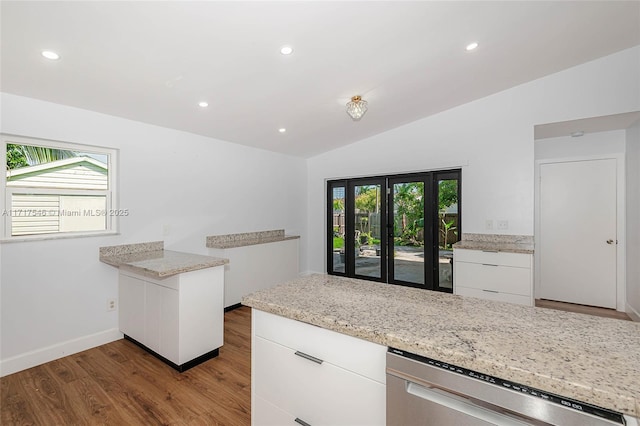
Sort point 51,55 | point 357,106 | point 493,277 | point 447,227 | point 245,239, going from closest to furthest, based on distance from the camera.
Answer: point 51,55, point 357,106, point 493,277, point 447,227, point 245,239

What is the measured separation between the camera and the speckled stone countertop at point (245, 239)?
3875mm

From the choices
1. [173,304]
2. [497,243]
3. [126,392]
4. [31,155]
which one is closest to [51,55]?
[31,155]

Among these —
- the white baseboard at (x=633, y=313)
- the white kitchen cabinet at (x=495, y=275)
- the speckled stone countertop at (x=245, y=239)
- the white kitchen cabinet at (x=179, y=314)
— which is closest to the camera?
the white kitchen cabinet at (x=179, y=314)

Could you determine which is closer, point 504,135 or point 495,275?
point 495,275

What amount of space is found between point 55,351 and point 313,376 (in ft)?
9.01

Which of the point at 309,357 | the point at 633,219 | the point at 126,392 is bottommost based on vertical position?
the point at 126,392

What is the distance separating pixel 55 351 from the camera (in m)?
2.56

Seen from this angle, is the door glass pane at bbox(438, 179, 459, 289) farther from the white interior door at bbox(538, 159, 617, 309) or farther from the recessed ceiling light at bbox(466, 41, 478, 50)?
the recessed ceiling light at bbox(466, 41, 478, 50)

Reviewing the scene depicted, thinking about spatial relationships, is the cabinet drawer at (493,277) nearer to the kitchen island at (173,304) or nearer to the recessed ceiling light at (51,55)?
the kitchen island at (173,304)

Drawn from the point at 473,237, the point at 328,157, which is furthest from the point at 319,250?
the point at 473,237

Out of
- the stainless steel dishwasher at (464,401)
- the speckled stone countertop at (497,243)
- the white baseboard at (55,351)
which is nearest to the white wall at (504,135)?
the speckled stone countertop at (497,243)

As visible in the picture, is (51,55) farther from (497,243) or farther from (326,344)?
(497,243)

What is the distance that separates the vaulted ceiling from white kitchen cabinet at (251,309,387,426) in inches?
68.8

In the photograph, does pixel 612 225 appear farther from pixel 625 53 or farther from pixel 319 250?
pixel 319 250
